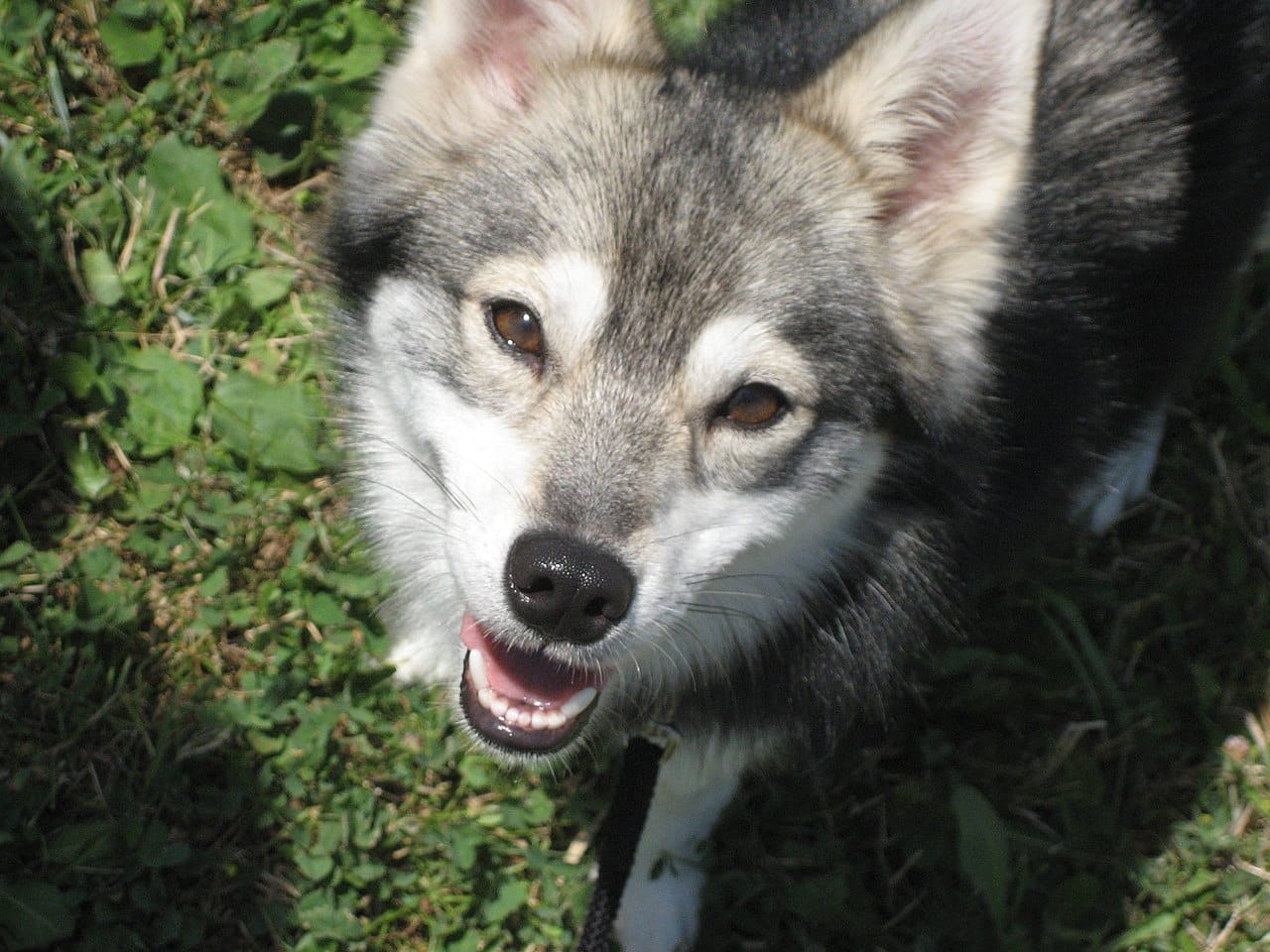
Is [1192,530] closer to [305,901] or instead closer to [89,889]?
[305,901]

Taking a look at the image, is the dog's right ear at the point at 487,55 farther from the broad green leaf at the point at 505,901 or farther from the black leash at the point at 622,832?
the broad green leaf at the point at 505,901

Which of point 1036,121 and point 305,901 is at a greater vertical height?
point 1036,121

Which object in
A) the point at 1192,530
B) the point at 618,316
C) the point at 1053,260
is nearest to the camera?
the point at 618,316

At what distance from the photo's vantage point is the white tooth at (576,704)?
219 centimetres

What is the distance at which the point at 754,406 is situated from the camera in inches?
80.2

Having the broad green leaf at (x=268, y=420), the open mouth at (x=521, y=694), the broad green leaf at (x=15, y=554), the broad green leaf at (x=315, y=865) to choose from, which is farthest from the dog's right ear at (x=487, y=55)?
the broad green leaf at (x=315, y=865)

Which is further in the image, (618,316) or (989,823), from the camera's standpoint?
(989,823)

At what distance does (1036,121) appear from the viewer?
2.57 meters

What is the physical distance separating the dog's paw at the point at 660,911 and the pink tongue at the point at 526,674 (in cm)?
87

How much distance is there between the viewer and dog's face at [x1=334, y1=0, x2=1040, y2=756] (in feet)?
6.36

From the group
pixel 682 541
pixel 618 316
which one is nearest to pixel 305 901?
pixel 682 541

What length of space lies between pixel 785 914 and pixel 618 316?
1.72 metres

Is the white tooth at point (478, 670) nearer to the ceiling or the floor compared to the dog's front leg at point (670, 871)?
nearer to the ceiling

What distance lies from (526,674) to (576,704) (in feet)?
0.35
